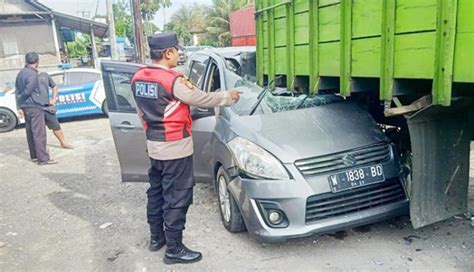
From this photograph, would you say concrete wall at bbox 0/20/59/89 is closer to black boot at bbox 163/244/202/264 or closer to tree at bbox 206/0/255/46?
black boot at bbox 163/244/202/264

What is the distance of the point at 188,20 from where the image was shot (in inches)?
2210

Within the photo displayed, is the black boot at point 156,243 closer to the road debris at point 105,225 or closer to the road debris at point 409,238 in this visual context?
the road debris at point 105,225

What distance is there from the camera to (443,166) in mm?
3209

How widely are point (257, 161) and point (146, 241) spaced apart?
1394 mm

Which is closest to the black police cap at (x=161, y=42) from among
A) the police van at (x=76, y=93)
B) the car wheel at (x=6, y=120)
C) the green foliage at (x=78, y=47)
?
the police van at (x=76, y=93)

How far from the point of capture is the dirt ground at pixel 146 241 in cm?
333

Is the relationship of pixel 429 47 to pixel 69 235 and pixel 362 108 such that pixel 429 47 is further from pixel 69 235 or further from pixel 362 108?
pixel 69 235

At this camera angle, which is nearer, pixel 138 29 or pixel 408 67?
pixel 408 67

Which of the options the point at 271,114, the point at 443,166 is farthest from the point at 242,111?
the point at 443,166

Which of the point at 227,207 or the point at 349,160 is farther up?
the point at 349,160

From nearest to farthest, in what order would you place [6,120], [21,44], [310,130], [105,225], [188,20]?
[310,130], [105,225], [6,120], [21,44], [188,20]

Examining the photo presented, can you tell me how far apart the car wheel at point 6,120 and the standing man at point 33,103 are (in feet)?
13.1

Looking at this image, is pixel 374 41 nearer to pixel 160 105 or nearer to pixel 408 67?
pixel 408 67

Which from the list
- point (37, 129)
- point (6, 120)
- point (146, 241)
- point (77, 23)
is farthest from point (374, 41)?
point (77, 23)
